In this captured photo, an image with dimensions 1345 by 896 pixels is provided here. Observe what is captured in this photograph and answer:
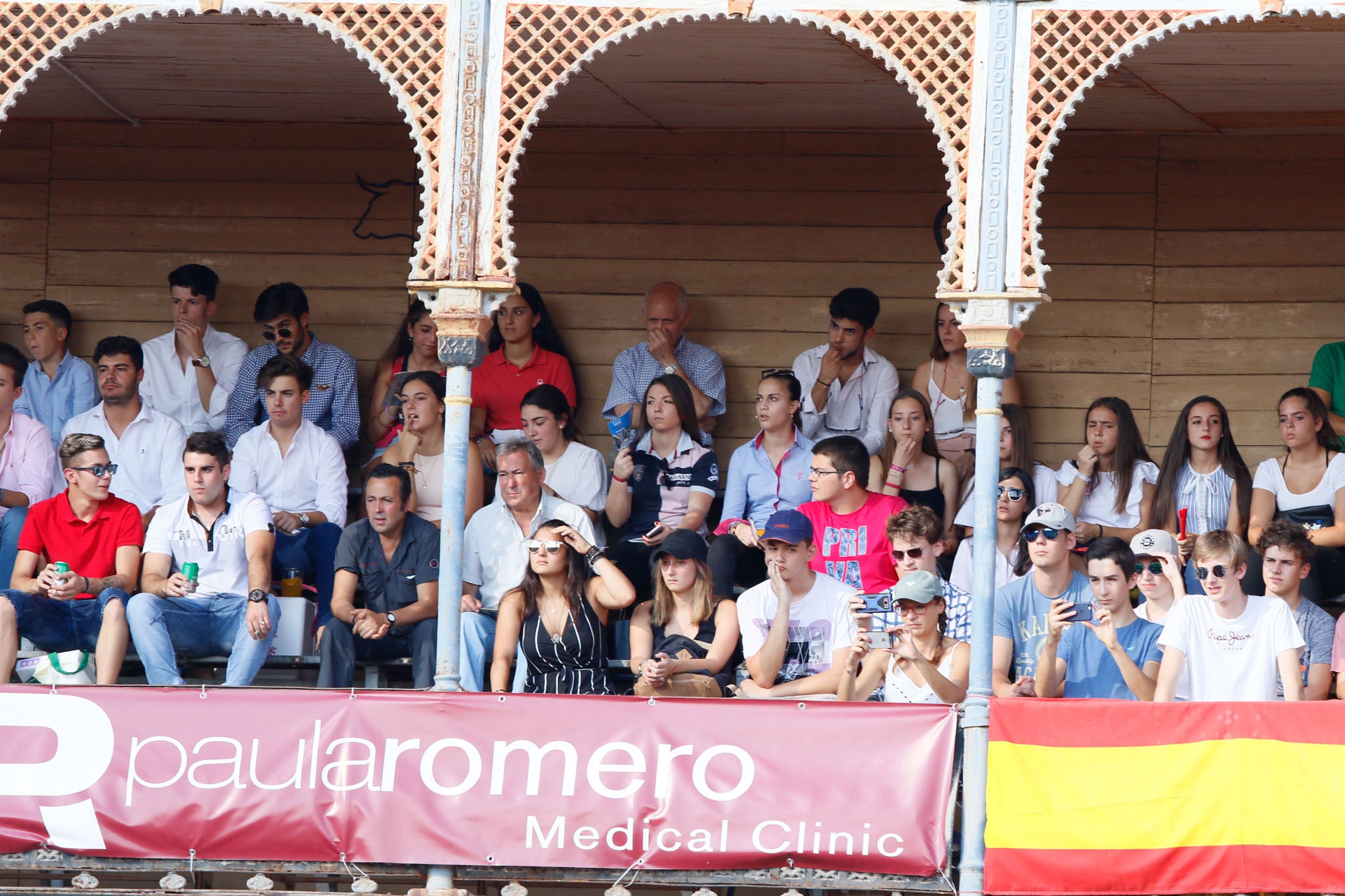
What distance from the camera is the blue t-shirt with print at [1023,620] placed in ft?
27.5

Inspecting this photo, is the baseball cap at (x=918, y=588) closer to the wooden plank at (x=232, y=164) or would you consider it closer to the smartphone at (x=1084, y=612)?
the smartphone at (x=1084, y=612)

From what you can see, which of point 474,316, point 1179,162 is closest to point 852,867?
point 474,316

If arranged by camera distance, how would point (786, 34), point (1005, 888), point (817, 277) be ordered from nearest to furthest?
point (1005, 888) < point (786, 34) < point (817, 277)

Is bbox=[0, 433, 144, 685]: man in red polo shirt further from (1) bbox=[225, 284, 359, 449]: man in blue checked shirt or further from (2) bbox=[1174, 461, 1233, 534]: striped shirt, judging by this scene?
(2) bbox=[1174, 461, 1233, 534]: striped shirt

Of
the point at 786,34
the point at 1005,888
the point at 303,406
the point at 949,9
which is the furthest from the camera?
the point at 303,406

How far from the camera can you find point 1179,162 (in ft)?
36.4

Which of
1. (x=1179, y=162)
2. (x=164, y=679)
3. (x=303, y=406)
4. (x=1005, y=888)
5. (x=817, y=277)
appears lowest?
(x=1005, y=888)

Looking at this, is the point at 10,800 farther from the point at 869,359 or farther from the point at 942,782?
the point at 869,359

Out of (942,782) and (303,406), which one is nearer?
(942,782)

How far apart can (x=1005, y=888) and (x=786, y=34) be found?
434 centimetres

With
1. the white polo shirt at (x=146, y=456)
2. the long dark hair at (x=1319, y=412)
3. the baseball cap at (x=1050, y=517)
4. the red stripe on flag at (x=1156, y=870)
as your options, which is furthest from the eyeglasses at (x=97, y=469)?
the long dark hair at (x=1319, y=412)

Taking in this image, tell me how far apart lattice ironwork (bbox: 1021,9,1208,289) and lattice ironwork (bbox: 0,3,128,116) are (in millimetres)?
4246

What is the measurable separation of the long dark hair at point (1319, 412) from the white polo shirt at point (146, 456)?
20.5ft

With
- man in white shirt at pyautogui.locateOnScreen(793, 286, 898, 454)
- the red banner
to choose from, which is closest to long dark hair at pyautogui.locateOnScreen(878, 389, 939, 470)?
man in white shirt at pyautogui.locateOnScreen(793, 286, 898, 454)
